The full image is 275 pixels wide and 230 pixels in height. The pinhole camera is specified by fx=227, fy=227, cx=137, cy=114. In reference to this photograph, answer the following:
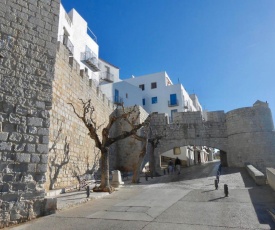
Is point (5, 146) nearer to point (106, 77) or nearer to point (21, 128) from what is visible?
point (21, 128)

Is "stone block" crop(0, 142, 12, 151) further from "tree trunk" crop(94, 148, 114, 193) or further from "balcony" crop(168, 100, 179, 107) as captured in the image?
"balcony" crop(168, 100, 179, 107)

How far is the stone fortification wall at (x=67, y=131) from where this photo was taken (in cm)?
859

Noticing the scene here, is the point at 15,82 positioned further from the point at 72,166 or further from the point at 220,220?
the point at 72,166

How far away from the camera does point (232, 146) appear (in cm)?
1795

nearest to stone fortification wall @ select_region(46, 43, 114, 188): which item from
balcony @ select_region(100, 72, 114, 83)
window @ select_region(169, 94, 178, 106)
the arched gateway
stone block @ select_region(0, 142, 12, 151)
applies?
stone block @ select_region(0, 142, 12, 151)

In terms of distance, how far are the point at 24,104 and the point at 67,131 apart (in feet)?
16.0

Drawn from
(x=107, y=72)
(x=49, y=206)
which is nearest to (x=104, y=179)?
(x=49, y=206)

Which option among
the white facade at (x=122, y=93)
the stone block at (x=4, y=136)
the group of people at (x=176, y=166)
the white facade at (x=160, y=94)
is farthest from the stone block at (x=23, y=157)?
the white facade at (x=160, y=94)

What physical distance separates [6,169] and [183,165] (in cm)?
2434

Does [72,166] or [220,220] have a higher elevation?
[72,166]

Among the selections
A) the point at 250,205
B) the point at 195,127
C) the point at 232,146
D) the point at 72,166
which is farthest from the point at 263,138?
the point at 72,166

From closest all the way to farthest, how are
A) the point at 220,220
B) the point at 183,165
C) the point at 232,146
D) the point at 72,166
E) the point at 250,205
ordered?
the point at 220,220, the point at 250,205, the point at 72,166, the point at 232,146, the point at 183,165

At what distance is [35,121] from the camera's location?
5027 millimetres

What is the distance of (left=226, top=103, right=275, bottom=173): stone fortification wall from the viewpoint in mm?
16578
